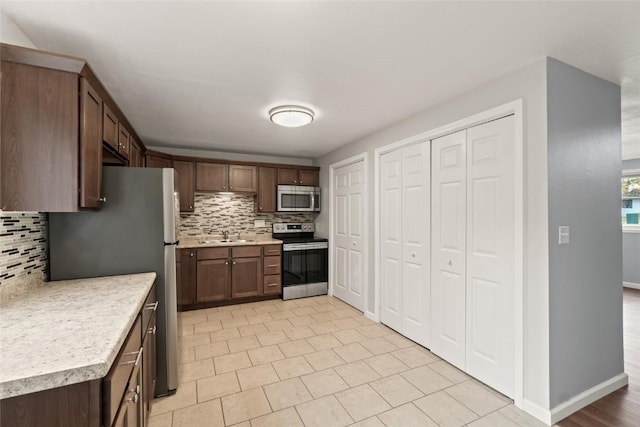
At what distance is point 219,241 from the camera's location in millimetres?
4566

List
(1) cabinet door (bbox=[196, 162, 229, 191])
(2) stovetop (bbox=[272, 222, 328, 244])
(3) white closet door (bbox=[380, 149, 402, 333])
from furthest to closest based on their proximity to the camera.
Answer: (2) stovetop (bbox=[272, 222, 328, 244])
(1) cabinet door (bbox=[196, 162, 229, 191])
(3) white closet door (bbox=[380, 149, 402, 333])

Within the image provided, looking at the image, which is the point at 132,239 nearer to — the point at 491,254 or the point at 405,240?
the point at 405,240

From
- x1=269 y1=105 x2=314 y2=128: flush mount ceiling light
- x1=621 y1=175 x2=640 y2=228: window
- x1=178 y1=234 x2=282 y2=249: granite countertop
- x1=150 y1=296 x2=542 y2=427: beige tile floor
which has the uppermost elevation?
x1=269 y1=105 x2=314 y2=128: flush mount ceiling light

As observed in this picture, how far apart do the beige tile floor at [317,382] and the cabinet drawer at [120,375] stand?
0.88 m

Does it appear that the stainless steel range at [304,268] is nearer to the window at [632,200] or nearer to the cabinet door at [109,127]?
the cabinet door at [109,127]

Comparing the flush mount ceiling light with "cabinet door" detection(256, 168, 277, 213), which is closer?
the flush mount ceiling light

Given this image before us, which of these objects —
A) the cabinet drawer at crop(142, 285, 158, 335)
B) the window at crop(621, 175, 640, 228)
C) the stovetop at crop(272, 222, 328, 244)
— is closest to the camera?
the cabinet drawer at crop(142, 285, 158, 335)

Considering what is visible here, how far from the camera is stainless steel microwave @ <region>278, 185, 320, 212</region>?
479cm

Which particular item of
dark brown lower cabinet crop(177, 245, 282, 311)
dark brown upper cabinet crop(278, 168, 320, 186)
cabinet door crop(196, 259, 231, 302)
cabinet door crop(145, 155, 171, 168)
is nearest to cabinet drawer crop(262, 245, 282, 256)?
dark brown lower cabinet crop(177, 245, 282, 311)

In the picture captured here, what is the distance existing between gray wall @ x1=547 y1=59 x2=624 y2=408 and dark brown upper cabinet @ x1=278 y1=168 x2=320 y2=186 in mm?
3584

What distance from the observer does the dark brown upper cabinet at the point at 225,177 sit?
171 inches

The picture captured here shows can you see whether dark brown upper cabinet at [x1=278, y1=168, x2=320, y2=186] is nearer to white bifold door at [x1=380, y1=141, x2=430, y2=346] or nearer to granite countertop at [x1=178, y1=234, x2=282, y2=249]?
granite countertop at [x1=178, y1=234, x2=282, y2=249]

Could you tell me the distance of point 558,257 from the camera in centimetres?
189

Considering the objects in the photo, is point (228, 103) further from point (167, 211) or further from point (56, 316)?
point (56, 316)
